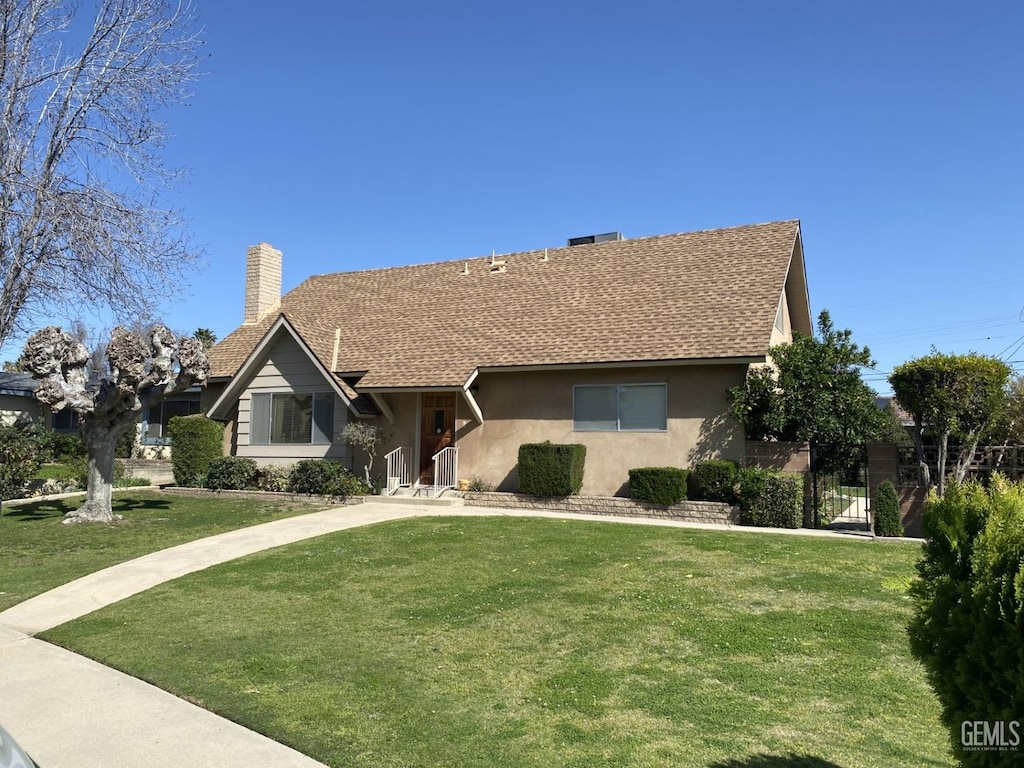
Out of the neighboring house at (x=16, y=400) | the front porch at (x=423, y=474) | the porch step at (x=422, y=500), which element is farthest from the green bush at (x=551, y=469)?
the neighboring house at (x=16, y=400)

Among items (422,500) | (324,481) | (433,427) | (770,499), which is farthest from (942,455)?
(324,481)

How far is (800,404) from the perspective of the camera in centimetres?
1570

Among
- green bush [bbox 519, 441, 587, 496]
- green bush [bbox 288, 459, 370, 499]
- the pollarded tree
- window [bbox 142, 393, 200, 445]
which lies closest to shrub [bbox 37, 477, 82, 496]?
the pollarded tree

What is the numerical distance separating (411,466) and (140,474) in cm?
1090

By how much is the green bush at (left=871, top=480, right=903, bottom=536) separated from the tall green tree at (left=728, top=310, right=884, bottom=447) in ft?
7.01

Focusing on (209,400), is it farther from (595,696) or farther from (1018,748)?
(1018,748)

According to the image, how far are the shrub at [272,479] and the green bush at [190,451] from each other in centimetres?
143

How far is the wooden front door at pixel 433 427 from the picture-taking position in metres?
19.7

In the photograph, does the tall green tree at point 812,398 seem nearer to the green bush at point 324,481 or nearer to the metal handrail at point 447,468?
the metal handrail at point 447,468

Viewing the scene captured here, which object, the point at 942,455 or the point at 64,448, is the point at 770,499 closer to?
the point at 942,455

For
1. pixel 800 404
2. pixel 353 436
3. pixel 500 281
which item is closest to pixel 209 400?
pixel 353 436

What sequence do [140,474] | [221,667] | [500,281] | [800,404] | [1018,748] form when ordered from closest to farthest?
[1018,748] → [221,667] → [800,404] → [500,281] → [140,474]

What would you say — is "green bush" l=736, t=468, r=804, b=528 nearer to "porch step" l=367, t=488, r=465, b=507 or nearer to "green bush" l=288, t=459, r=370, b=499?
"porch step" l=367, t=488, r=465, b=507

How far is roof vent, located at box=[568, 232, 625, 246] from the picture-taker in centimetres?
2350
